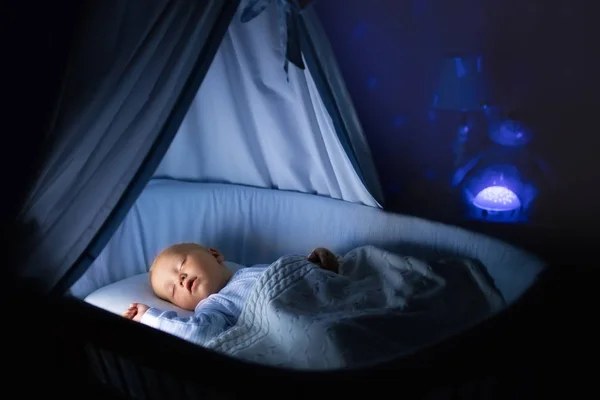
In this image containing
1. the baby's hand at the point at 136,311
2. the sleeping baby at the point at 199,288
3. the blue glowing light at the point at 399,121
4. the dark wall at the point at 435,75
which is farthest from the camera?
the blue glowing light at the point at 399,121

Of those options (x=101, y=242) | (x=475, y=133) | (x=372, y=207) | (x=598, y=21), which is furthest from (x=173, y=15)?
(x=598, y=21)

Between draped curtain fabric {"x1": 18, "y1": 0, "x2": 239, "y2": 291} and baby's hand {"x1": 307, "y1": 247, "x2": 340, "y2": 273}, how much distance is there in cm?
65

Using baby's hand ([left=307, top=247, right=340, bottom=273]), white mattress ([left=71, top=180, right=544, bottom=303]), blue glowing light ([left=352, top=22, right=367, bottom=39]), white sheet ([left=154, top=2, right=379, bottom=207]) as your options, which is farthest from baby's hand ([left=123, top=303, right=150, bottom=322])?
blue glowing light ([left=352, top=22, right=367, bottom=39])

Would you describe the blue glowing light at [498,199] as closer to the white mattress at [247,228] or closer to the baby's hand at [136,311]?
the white mattress at [247,228]

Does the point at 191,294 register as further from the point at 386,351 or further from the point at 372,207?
the point at 386,351

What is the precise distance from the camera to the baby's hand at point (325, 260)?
1850 millimetres

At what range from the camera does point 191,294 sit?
1962mm

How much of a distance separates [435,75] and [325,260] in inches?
40.6

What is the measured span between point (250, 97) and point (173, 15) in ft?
2.75

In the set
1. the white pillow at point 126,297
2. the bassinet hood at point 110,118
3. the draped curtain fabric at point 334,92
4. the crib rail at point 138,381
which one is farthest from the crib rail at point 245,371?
the draped curtain fabric at point 334,92

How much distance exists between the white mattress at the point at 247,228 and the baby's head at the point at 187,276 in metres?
0.27

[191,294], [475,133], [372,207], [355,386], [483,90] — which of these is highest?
[483,90]

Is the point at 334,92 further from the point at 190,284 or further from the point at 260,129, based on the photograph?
the point at 190,284

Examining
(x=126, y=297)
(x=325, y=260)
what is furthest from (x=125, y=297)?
(x=325, y=260)
